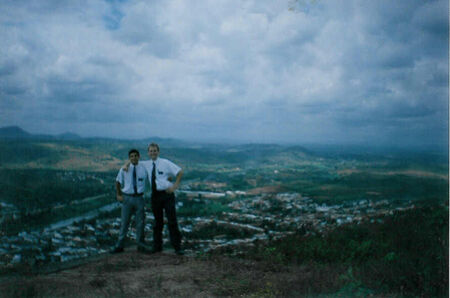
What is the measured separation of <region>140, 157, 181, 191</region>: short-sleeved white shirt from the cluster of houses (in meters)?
1.70

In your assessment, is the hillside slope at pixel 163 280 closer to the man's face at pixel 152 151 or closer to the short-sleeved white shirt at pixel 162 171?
the short-sleeved white shirt at pixel 162 171

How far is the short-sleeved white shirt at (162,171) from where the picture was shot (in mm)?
5617

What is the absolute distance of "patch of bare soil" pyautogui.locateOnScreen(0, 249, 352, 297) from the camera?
3.73 metres

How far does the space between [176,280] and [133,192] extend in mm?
2210

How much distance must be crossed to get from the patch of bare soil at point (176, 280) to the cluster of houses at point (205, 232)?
1.45 meters

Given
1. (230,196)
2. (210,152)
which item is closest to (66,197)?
(230,196)

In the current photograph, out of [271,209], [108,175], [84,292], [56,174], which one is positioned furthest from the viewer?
[108,175]

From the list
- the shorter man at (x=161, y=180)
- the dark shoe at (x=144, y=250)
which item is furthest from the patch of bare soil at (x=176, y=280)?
the shorter man at (x=161, y=180)

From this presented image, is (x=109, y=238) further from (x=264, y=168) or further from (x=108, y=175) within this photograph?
(x=264, y=168)

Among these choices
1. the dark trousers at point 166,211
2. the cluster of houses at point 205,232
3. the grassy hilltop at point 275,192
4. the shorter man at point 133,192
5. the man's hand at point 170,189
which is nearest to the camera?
the grassy hilltop at point 275,192

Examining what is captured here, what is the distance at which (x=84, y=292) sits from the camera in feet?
11.9

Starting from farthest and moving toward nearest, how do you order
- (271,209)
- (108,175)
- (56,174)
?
(108,175), (56,174), (271,209)

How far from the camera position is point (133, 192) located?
19.2 ft

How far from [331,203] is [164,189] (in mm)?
14170
